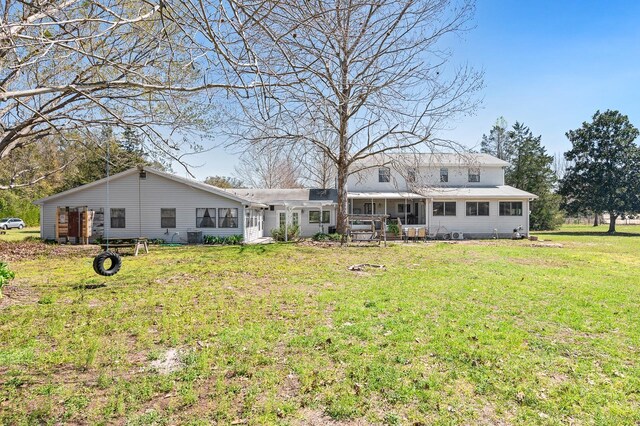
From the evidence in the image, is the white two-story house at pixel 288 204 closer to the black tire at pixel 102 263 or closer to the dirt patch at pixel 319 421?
the black tire at pixel 102 263

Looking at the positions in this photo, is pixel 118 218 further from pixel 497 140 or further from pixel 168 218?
pixel 497 140

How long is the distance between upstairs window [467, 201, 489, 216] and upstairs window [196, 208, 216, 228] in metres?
16.4

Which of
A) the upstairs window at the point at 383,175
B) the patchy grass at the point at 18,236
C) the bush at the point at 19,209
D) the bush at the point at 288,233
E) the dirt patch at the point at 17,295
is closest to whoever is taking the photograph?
the dirt patch at the point at 17,295

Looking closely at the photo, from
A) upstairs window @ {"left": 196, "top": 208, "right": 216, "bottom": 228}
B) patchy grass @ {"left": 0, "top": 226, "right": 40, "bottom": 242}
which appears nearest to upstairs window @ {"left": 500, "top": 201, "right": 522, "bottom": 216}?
upstairs window @ {"left": 196, "top": 208, "right": 216, "bottom": 228}

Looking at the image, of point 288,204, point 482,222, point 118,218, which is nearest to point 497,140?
point 482,222

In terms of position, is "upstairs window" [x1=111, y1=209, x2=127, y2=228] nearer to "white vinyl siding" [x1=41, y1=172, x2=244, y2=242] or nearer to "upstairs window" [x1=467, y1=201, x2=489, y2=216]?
"white vinyl siding" [x1=41, y1=172, x2=244, y2=242]

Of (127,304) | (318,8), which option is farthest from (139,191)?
(318,8)

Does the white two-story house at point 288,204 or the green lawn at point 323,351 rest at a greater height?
the white two-story house at point 288,204

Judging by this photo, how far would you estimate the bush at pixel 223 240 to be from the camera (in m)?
21.1

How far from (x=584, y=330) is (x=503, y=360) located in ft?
6.59

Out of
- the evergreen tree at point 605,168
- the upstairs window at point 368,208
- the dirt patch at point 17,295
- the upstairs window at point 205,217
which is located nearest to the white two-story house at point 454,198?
the upstairs window at point 368,208

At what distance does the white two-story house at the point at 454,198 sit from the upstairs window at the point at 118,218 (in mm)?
13732

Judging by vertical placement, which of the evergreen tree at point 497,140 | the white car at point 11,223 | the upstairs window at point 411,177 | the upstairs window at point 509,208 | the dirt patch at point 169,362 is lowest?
the dirt patch at point 169,362

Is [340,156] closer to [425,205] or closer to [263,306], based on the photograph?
[425,205]
